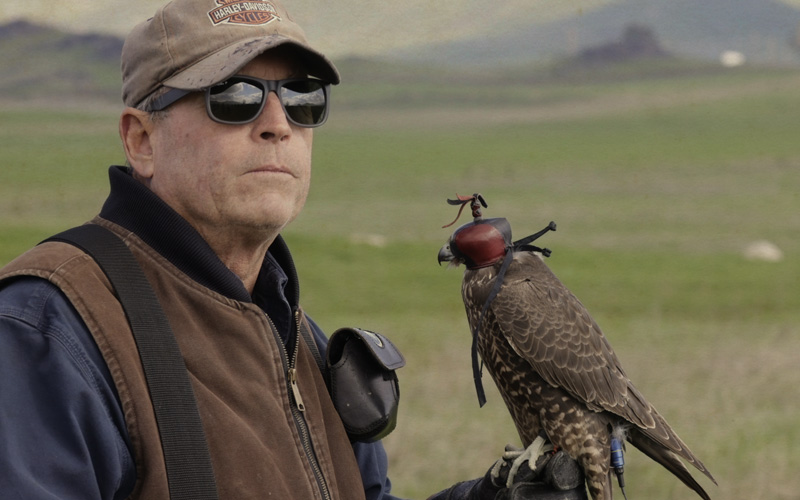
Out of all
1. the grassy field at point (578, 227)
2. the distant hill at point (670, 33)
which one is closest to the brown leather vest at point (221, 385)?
the grassy field at point (578, 227)

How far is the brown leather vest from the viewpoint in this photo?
6.55 feet

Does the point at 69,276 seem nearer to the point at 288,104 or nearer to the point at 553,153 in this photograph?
the point at 288,104

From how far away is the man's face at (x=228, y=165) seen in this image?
2307 millimetres

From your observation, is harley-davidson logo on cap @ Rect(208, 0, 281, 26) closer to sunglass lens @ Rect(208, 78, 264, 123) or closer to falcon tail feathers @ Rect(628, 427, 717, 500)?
sunglass lens @ Rect(208, 78, 264, 123)

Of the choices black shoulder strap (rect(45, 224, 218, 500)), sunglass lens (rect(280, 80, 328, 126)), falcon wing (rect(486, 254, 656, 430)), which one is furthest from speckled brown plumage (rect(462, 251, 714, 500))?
black shoulder strap (rect(45, 224, 218, 500))

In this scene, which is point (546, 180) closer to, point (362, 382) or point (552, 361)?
point (552, 361)

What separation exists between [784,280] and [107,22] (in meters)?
47.2

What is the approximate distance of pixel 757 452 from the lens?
6738 mm

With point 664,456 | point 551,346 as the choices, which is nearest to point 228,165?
point 551,346

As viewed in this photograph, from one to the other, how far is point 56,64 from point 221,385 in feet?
210

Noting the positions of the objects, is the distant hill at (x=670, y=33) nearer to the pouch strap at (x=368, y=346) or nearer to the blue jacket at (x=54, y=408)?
the pouch strap at (x=368, y=346)

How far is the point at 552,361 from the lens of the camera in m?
2.95

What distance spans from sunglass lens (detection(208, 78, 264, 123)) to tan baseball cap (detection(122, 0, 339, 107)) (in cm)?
4

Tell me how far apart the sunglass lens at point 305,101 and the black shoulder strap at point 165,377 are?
0.51m
